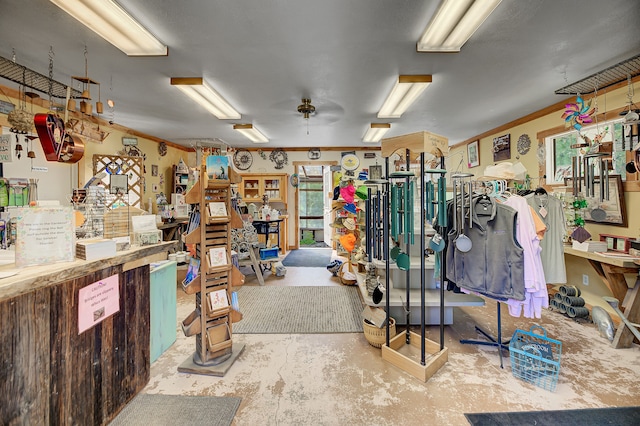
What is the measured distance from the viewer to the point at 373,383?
7.02 feet

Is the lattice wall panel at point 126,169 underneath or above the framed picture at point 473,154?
underneath

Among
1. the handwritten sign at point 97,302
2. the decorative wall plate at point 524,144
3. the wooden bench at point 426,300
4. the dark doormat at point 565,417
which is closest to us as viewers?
the handwritten sign at point 97,302

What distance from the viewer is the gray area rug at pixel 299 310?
3059 millimetres

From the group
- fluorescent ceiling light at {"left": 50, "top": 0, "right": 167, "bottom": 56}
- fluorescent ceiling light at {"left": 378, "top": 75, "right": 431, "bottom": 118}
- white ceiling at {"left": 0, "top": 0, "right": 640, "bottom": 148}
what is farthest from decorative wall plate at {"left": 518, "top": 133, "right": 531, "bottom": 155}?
fluorescent ceiling light at {"left": 50, "top": 0, "right": 167, "bottom": 56}

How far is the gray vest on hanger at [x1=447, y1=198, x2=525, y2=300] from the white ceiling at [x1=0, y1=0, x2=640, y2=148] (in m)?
1.47

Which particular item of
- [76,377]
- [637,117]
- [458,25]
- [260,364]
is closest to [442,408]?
[260,364]

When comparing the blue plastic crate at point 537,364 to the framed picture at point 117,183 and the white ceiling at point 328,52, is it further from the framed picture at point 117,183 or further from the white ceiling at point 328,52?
the framed picture at point 117,183

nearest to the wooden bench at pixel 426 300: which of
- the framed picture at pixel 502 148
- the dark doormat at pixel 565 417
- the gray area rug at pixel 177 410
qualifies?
the dark doormat at pixel 565 417

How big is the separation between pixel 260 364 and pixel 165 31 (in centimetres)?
284

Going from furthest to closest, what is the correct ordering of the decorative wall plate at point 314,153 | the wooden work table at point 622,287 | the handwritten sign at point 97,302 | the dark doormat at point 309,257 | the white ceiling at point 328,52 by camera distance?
the decorative wall plate at point 314,153, the dark doormat at point 309,257, the wooden work table at point 622,287, the white ceiling at point 328,52, the handwritten sign at point 97,302

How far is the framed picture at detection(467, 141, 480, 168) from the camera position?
604 cm

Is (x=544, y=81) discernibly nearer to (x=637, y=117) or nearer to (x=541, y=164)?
(x=637, y=117)

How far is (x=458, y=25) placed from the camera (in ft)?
Result: 6.82

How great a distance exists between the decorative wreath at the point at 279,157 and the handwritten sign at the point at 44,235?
6.37 meters
